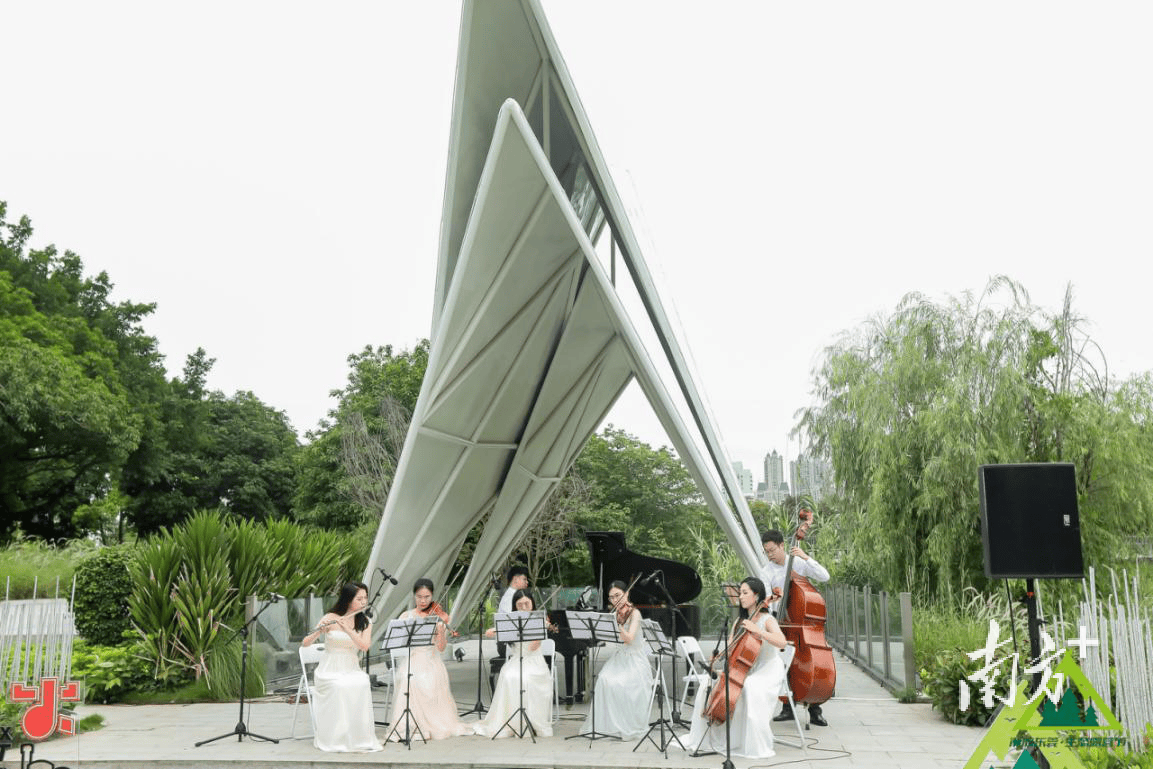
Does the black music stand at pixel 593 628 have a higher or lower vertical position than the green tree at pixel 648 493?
lower

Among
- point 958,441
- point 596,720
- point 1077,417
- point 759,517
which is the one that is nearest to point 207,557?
point 596,720

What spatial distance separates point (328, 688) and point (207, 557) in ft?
16.4

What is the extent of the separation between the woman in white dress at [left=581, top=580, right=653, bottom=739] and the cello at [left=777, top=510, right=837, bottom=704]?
136cm

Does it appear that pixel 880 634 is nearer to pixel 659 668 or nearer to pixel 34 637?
pixel 659 668

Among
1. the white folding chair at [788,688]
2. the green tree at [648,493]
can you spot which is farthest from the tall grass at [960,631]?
the green tree at [648,493]

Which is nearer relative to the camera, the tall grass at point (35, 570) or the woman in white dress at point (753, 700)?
the woman in white dress at point (753, 700)

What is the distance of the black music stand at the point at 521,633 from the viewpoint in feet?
28.8

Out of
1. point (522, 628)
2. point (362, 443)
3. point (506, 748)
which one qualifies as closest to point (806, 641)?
point (522, 628)

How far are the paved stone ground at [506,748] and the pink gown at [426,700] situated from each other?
241mm

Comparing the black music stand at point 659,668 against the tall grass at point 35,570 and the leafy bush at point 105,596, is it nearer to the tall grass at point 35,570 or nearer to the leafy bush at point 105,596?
the leafy bush at point 105,596

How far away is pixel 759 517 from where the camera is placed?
58.5 meters

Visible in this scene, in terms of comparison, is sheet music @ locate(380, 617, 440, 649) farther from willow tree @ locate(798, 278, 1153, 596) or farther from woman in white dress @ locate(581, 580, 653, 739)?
willow tree @ locate(798, 278, 1153, 596)

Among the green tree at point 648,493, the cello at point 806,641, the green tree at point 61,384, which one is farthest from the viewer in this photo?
the green tree at point 648,493

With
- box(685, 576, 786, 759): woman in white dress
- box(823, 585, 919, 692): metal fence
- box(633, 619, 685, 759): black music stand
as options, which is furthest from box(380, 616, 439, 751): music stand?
box(823, 585, 919, 692): metal fence
